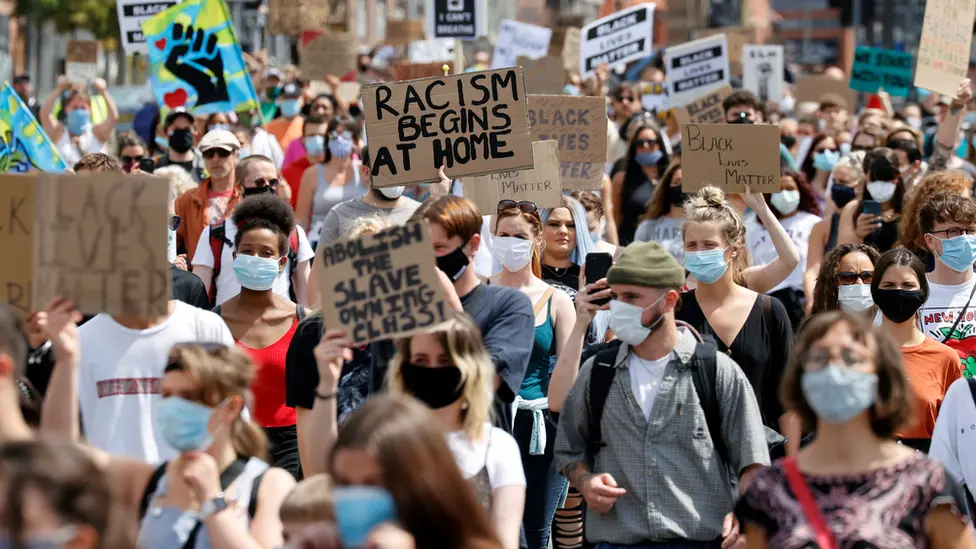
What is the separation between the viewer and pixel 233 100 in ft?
38.4

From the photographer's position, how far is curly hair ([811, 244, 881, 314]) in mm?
7008

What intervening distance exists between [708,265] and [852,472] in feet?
7.45

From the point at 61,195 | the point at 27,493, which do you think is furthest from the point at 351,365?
the point at 27,493

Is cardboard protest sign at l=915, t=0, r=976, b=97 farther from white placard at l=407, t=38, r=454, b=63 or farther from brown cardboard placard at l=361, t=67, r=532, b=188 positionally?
white placard at l=407, t=38, r=454, b=63

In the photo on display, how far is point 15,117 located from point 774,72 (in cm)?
1052

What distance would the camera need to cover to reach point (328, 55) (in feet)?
58.0

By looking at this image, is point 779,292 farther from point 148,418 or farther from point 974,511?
point 148,418

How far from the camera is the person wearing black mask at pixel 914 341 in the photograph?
6121 millimetres

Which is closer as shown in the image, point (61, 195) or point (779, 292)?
point (61, 195)

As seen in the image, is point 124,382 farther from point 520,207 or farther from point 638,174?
point 638,174

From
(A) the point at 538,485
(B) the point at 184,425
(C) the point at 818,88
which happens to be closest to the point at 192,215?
(A) the point at 538,485

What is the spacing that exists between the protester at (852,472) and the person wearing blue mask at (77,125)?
987 centimetres

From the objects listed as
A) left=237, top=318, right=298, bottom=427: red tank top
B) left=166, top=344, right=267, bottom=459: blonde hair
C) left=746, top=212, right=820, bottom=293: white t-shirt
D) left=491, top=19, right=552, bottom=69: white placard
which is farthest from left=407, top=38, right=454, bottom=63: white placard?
left=166, top=344, right=267, bottom=459: blonde hair

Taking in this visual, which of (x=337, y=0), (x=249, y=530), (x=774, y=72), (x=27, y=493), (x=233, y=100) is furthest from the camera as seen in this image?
(x=337, y=0)
